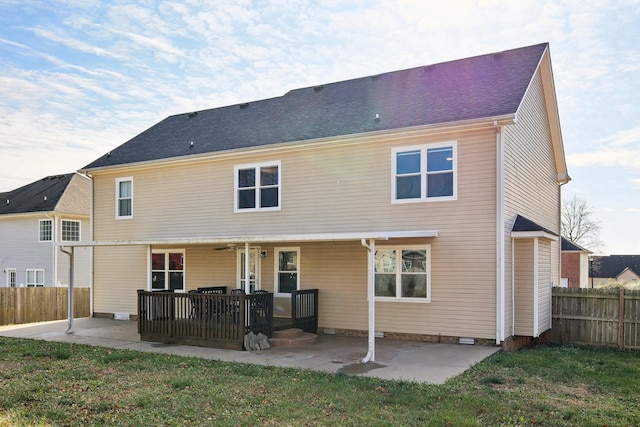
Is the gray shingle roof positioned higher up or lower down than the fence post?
higher up

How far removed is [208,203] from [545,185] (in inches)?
404

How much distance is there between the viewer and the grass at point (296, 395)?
5996 millimetres

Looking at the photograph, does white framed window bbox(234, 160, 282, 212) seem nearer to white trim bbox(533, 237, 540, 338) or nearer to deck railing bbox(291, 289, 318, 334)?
deck railing bbox(291, 289, 318, 334)

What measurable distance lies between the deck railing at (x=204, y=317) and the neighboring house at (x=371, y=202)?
0.65 meters

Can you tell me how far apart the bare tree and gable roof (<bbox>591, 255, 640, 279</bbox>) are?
11.4 feet

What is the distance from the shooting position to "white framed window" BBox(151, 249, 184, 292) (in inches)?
612

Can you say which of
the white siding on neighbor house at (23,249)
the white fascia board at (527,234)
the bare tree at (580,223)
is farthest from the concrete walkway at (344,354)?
the bare tree at (580,223)

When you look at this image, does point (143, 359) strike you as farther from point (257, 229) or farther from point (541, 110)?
point (541, 110)

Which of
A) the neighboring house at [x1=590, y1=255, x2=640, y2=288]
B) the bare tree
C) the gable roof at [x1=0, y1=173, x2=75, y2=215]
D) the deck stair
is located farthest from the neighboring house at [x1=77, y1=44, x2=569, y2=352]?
the neighboring house at [x1=590, y1=255, x2=640, y2=288]

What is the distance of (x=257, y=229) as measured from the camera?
13.9 metres

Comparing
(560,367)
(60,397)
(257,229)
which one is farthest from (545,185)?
(60,397)

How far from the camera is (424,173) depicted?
11.6 m

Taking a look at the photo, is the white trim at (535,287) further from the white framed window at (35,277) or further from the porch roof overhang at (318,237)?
the white framed window at (35,277)

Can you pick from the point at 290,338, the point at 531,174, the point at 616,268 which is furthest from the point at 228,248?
the point at 616,268
